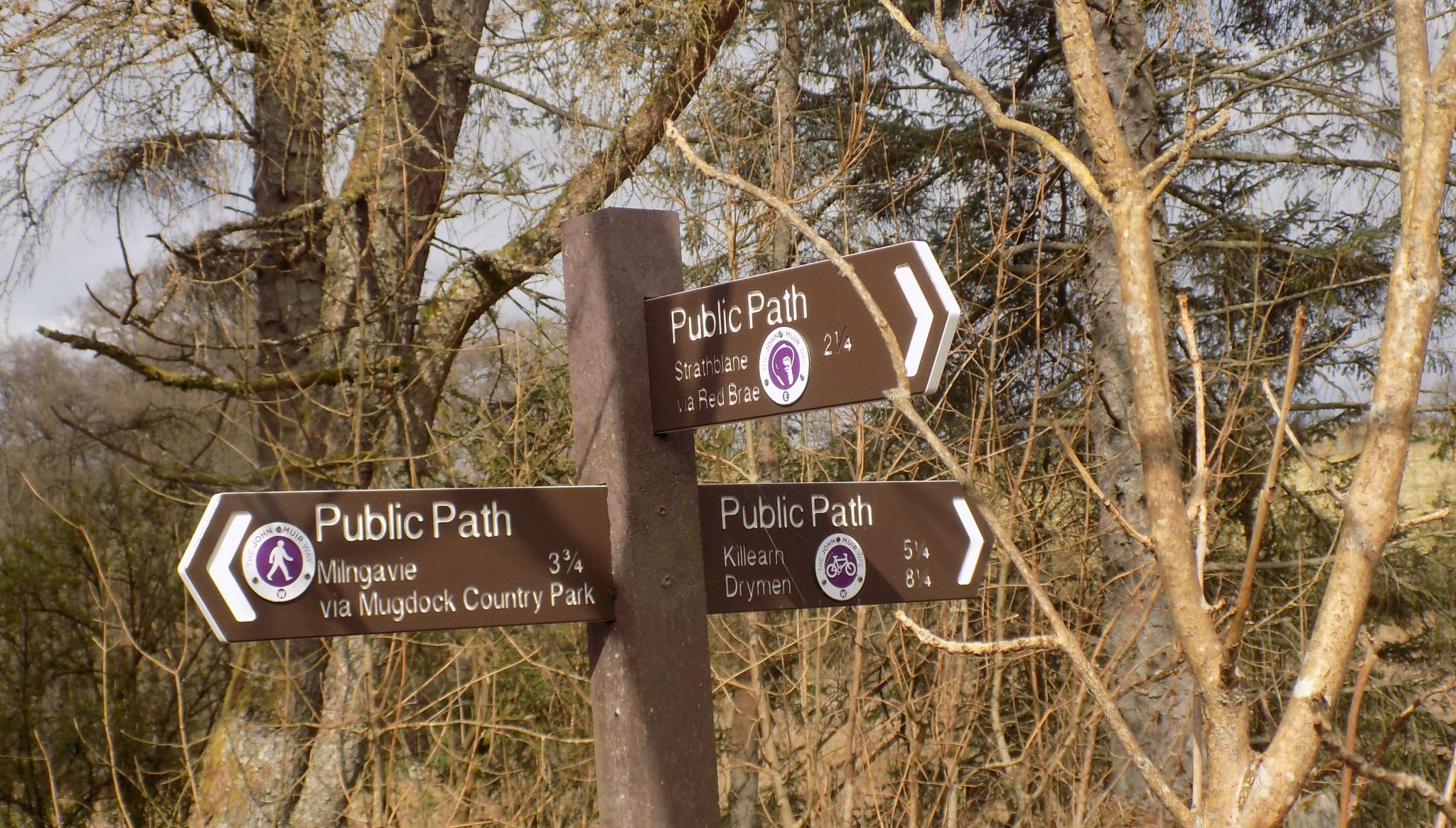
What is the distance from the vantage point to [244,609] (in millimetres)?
1931

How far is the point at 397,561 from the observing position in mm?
2068

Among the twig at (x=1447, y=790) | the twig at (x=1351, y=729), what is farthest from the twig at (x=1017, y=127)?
the twig at (x=1447, y=790)

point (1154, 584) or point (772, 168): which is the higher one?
point (772, 168)

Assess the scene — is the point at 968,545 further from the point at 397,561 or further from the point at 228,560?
the point at 228,560

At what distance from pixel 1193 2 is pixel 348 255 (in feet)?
12.6

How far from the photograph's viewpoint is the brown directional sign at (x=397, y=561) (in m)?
1.93

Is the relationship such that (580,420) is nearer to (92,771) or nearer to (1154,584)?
(1154,584)

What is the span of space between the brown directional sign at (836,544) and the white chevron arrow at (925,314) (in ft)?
1.78

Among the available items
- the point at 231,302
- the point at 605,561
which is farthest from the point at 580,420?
the point at 231,302

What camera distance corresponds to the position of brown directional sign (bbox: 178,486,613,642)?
1.93m

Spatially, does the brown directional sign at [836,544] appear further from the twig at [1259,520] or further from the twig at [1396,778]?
the twig at [1396,778]

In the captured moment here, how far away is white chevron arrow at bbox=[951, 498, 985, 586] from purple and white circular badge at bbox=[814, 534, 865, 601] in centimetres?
23

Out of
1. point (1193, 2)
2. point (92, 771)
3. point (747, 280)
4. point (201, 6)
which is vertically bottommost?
point (92, 771)

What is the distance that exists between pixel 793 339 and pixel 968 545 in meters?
0.71
